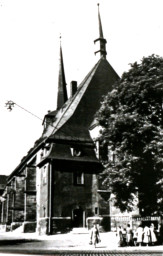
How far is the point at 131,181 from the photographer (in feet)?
74.4

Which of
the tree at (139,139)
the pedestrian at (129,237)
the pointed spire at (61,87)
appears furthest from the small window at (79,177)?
the pointed spire at (61,87)

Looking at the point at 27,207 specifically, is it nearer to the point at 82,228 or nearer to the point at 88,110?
the point at 82,228

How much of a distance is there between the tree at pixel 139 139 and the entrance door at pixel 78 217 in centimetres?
884

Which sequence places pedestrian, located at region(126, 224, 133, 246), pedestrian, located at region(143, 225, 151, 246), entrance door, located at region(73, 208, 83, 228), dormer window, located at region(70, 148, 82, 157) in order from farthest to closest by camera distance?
1. dormer window, located at region(70, 148, 82, 157)
2. entrance door, located at region(73, 208, 83, 228)
3. pedestrian, located at region(126, 224, 133, 246)
4. pedestrian, located at region(143, 225, 151, 246)

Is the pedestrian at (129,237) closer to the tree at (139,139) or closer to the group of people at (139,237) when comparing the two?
the group of people at (139,237)

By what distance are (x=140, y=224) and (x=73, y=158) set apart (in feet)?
37.6

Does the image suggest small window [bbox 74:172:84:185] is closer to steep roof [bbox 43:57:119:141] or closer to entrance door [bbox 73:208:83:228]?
entrance door [bbox 73:208:83:228]

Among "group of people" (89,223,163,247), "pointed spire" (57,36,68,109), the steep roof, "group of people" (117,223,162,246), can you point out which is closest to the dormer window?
the steep roof

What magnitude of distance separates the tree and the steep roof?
32.4ft

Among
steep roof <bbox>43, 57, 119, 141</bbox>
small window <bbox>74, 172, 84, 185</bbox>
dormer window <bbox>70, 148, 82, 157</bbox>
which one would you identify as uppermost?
steep roof <bbox>43, 57, 119, 141</bbox>

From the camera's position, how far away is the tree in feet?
73.5

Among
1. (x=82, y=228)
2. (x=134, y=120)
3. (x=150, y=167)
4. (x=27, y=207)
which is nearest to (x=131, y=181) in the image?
(x=150, y=167)

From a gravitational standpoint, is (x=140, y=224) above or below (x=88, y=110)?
below

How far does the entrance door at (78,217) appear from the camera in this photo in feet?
104
